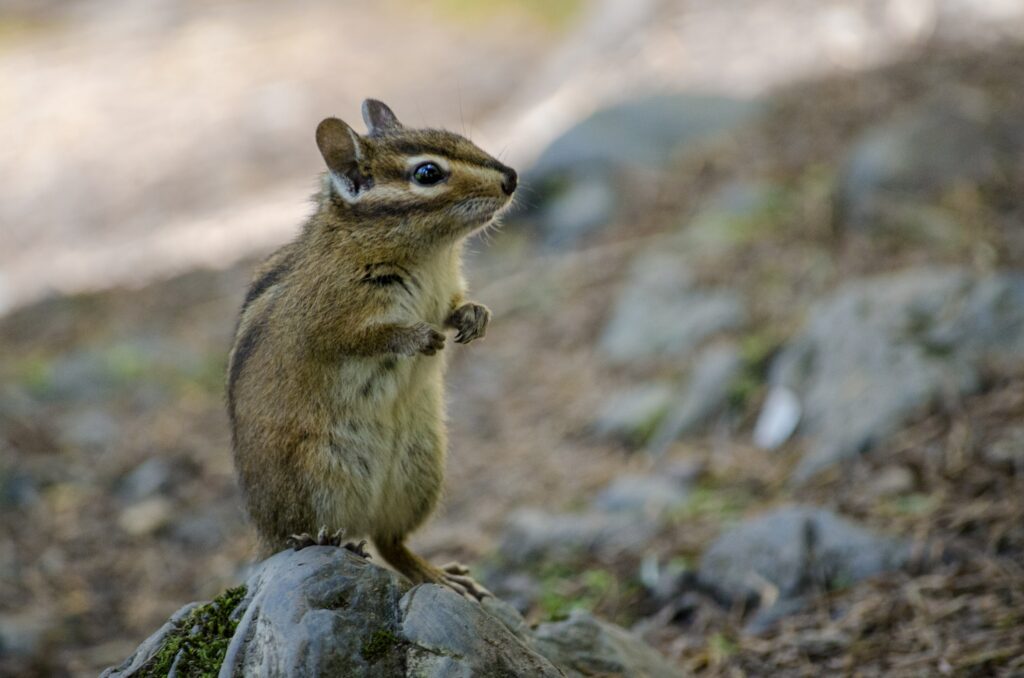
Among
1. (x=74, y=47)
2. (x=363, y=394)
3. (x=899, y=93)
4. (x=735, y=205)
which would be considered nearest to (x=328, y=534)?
(x=363, y=394)

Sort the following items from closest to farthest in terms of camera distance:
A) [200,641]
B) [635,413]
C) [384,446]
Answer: [200,641], [384,446], [635,413]

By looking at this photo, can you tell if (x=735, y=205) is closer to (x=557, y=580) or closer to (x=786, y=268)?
(x=786, y=268)

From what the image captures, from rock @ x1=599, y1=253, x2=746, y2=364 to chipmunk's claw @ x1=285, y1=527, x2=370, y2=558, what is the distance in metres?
3.52

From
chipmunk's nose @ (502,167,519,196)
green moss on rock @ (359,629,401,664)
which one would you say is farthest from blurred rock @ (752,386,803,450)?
green moss on rock @ (359,629,401,664)

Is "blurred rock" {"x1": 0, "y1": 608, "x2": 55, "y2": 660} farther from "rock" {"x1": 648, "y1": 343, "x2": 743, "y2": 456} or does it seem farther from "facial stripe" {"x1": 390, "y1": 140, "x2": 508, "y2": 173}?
"rock" {"x1": 648, "y1": 343, "x2": 743, "y2": 456}

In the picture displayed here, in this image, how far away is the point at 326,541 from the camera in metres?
3.07

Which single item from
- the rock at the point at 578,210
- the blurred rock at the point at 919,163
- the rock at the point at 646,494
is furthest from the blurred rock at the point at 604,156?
the rock at the point at 646,494

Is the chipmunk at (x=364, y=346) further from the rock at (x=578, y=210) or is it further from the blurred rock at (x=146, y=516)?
the rock at (x=578, y=210)

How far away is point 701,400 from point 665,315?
1.14 metres

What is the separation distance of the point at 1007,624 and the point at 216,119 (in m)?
11.2

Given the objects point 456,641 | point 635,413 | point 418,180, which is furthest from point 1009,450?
point 456,641

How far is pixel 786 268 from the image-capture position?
6488 millimetres

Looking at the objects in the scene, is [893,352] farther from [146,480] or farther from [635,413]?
[146,480]

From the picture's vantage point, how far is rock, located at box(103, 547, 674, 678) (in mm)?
2504
